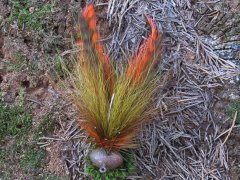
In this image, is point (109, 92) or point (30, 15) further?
point (30, 15)

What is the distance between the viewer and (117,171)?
2.07 metres

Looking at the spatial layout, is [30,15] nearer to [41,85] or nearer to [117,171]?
[41,85]

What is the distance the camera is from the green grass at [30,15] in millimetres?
2297

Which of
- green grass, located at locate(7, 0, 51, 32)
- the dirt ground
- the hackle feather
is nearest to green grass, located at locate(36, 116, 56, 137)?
the dirt ground

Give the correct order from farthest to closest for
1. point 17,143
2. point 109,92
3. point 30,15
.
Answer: point 30,15 < point 17,143 < point 109,92

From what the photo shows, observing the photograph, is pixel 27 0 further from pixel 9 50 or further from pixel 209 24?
pixel 209 24

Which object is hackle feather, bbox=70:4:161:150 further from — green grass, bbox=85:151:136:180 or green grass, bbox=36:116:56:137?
green grass, bbox=36:116:56:137

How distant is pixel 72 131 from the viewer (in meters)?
2.19

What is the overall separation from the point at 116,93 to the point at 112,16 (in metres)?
0.48

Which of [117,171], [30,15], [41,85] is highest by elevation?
[30,15]

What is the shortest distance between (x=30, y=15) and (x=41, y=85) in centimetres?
35

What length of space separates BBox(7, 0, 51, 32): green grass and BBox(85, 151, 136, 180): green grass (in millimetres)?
711

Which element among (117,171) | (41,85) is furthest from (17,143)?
(117,171)

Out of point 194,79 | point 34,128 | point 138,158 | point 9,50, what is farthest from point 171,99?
point 9,50
